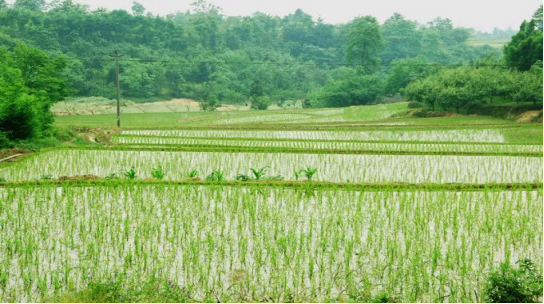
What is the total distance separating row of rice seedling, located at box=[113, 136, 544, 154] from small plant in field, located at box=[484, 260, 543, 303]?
8057 mm

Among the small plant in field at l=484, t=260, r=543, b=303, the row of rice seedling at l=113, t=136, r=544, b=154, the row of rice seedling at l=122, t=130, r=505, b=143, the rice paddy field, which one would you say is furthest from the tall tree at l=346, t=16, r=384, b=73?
the small plant in field at l=484, t=260, r=543, b=303

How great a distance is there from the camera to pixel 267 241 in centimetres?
582

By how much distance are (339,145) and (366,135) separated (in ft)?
9.46

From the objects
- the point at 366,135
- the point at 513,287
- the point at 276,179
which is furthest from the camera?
the point at 366,135

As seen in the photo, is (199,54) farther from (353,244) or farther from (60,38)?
(353,244)

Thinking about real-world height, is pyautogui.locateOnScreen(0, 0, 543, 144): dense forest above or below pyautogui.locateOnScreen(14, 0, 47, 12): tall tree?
below

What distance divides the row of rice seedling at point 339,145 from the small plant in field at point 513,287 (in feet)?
26.4

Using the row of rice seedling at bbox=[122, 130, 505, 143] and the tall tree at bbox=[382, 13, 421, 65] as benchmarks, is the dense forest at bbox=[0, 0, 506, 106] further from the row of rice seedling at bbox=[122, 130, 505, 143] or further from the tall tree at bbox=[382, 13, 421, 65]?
the row of rice seedling at bbox=[122, 130, 505, 143]

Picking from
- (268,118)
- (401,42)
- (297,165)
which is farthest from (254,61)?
(297,165)

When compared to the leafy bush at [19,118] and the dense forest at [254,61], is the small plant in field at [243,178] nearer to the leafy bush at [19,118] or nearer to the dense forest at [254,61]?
the leafy bush at [19,118]

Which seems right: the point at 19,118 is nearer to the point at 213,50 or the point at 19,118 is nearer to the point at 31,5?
the point at 213,50

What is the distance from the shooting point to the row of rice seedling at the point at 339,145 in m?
12.2

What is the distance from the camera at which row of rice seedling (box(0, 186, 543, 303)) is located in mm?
4641

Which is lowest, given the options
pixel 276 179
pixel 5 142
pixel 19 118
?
pixel 276 179
